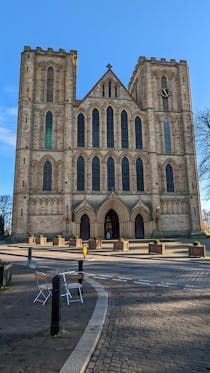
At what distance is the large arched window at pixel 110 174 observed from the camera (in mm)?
33750

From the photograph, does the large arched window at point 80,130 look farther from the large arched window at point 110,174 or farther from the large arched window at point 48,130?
the large arched window at point 110,174

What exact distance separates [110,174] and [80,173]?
408 centimetres

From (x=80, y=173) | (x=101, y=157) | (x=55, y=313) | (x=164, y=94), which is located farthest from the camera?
(x=164, y=94)

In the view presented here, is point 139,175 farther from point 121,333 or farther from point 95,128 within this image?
point 121,333

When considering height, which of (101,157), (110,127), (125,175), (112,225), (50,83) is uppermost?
(50,83)

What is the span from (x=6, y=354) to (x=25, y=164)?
99.4 ft

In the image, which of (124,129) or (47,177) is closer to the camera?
(47,177)

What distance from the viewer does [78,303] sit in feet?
19.9

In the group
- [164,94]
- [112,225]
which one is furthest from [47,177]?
[164,94]

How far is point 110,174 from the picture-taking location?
34.1m

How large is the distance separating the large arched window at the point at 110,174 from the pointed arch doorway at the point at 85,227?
16.7 feet

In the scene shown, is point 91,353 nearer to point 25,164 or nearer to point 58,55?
point 25,164

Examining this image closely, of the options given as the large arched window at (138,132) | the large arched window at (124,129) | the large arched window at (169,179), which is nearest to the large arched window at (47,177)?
the large arched window at (124,129)

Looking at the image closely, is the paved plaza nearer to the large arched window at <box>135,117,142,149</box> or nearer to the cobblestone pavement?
the cobblestone pavement
